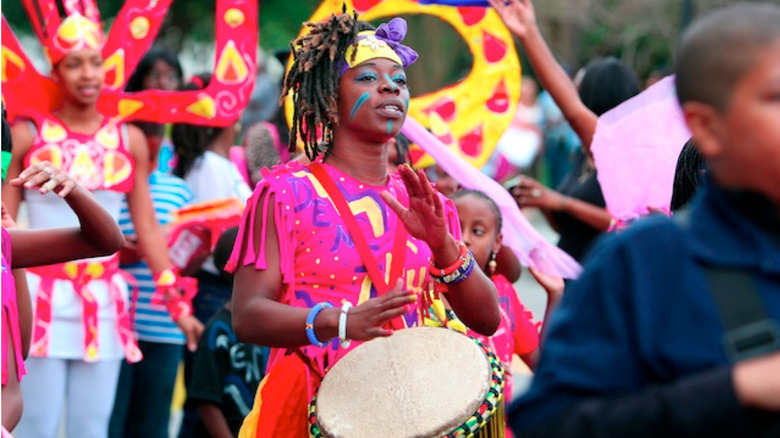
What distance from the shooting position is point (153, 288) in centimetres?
666

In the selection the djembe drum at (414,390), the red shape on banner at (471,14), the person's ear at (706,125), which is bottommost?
the djembe drum at (414,390)

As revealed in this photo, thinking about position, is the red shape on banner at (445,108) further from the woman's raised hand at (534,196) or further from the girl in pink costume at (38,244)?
the girl in pink costume at (38,244)

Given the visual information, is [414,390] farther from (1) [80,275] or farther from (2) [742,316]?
(1) [80,275]

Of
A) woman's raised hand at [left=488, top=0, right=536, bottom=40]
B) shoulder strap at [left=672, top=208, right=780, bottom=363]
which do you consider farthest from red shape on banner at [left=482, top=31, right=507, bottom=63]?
shoulder strap at [left=672, top=208, right=780, bottom=363]

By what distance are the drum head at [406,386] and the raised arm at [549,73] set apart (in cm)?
191

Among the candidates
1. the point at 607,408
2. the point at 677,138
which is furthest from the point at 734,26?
the point at 677,138

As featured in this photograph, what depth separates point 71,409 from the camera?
5.92 meters

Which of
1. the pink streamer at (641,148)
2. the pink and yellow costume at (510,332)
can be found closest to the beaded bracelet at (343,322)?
the pink and yellow costume at (510,332)

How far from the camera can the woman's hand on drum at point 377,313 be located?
3.29 meters

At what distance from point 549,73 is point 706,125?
3.17m

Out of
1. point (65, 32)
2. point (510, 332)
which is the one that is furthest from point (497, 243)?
point (65, 32)

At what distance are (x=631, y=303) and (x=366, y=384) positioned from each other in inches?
57.7

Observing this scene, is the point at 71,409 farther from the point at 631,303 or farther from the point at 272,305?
the point at 631,303

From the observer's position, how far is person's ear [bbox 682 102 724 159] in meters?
2.18
